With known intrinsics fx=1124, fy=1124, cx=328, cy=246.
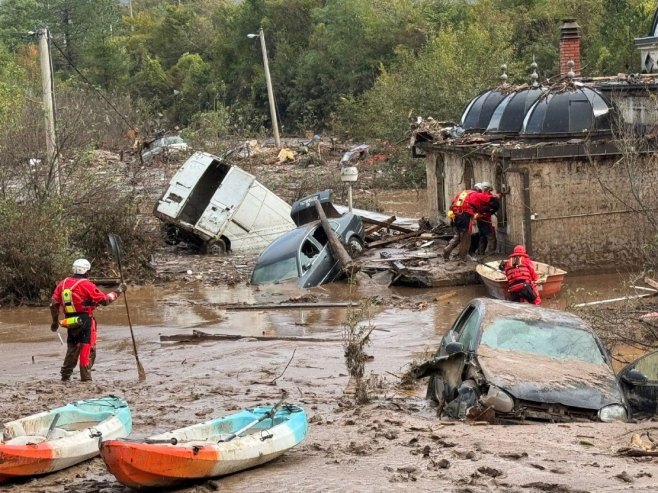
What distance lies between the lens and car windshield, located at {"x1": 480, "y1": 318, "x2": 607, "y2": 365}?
36.5 feet

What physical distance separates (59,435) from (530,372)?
14.2 ft

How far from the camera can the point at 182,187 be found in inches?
1118

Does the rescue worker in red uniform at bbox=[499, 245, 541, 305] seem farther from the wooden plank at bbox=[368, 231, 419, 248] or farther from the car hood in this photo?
the wooden plank at bbox=[368, 231, 419, 248]

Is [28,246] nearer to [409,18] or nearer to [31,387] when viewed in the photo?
[31,387]

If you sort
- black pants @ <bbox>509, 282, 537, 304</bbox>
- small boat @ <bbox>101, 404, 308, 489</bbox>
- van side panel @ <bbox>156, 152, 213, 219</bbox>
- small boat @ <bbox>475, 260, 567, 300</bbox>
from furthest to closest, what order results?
van side panel @ <bbox>156, 152, 213, 219</bbox> < small boat @ <bbox>475, 260, 567, 300</bbox> < black pants @ <bbox>509, 282, 537, 304</bbox> < small boat @ <bbox>101, 404, 308, 489</bbox>

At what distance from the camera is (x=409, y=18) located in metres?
65.8

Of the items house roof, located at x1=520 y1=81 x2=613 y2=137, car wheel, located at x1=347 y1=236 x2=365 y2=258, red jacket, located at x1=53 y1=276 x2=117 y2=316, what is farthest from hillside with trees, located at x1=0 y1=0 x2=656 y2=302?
house roof, located at x1=520 y1=81 x2=613 y2=137

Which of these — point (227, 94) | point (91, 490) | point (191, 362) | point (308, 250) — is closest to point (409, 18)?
point (227, 94)

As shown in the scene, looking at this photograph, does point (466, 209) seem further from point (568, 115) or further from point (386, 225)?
point (386, 225)

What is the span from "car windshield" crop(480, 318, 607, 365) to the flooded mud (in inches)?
41.5

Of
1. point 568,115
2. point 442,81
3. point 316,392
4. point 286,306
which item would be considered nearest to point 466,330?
point 316,392

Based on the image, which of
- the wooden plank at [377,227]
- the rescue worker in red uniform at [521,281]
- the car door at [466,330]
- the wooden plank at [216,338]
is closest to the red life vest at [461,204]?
the wooden plank at [377,227]

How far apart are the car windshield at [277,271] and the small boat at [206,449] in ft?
45.5

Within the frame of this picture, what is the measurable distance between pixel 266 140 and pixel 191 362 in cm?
4796
